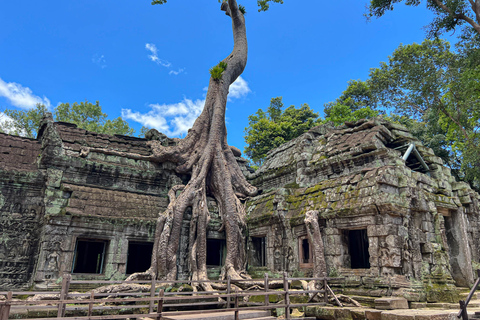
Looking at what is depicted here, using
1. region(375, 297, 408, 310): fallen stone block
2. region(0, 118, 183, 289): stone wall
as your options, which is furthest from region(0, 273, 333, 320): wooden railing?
region(0, 118, 183, 289): stone wall

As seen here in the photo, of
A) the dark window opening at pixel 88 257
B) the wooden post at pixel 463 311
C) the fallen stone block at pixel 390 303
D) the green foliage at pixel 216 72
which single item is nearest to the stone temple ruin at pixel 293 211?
the dark window opening at pixel 88 257

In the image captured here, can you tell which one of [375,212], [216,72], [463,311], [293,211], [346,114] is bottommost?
[463,311]

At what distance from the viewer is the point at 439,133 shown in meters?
18.2

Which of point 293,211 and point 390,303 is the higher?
point 293,211

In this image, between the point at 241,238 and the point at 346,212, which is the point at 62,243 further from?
the point at 346,212

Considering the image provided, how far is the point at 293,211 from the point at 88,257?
839cm

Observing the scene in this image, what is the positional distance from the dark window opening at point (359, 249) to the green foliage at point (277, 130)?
555 inches

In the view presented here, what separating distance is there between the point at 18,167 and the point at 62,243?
3.01 meters

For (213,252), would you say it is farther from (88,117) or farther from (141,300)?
(88,117)

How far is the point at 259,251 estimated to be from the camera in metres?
11.7

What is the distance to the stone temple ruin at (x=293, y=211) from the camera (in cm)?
800

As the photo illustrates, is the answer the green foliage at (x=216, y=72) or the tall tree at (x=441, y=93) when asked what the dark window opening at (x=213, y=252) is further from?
the tall tree at (x=441, y=93)

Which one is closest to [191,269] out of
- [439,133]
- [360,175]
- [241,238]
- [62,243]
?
[241,238]

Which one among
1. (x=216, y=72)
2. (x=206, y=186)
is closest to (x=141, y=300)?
(x=206, y=186)
